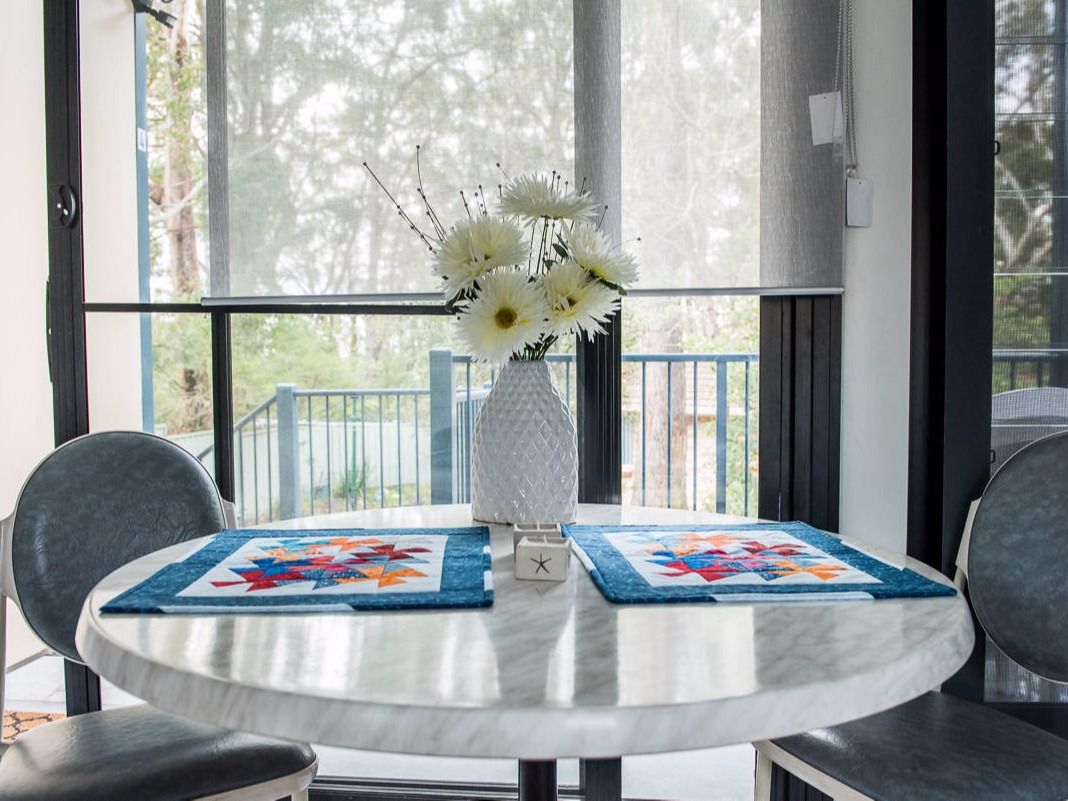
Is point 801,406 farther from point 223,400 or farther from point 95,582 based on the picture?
point 95,582

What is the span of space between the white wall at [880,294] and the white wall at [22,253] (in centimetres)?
260

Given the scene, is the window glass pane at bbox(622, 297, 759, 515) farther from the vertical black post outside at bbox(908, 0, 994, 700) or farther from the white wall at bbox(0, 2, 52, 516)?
the white wall at bbox(0, 2, 52, 516)

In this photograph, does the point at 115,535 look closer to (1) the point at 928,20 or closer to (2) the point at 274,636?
(2) the point at 274,636

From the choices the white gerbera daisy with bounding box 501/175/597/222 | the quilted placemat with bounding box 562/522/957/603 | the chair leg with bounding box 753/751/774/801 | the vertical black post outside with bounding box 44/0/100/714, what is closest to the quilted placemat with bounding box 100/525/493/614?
the quilted placemat with bounding box 562/522/957/603

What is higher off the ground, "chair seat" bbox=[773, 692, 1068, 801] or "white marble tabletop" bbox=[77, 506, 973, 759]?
"white marble tabletop" bbox=[77, 506, 973, 759]

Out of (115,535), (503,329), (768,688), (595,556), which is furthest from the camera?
(115,535)

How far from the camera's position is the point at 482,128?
1978 mm

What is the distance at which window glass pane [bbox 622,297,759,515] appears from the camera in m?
2.02

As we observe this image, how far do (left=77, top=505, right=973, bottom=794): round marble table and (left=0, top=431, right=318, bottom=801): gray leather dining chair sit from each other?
15.5 inches

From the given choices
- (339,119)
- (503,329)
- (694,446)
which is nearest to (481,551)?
(503,329)

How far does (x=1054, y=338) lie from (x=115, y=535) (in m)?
1.91

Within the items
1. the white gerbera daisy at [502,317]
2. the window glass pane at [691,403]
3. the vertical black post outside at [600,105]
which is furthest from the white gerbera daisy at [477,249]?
the window glass pane at [691,403]

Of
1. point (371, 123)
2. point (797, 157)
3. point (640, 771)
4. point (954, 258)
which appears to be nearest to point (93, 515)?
point (371, 123)

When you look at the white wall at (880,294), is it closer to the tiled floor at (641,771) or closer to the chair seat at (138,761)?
the tiled floor at (641,771)
